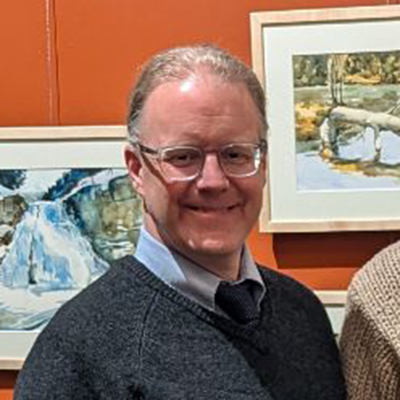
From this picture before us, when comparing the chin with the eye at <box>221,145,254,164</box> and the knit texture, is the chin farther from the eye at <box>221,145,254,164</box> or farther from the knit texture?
the knit texture

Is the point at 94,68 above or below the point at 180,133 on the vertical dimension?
above

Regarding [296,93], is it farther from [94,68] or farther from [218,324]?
[218,324]

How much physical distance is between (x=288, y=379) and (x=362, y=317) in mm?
145

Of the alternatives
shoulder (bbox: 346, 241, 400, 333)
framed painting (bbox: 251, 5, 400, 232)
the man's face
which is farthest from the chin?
framed painting (bbox: 251, 5, 400, 232)

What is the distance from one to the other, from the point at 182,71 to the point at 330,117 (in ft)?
1.70

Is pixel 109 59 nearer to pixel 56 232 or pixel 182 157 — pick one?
pixel 56 232

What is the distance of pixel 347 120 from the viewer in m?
1.22

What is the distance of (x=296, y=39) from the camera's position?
47.7 inches

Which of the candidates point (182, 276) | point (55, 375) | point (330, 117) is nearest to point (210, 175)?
point (182, 276)

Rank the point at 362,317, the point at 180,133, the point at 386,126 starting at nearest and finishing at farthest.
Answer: the point at 180,133, the point at 362,317, the point at 386,126

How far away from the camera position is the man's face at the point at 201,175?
73cm

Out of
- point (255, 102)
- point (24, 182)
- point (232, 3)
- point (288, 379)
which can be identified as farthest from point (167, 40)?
point (288, 379)

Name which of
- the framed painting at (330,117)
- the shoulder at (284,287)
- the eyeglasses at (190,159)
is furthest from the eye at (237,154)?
the framed painting at (330,117)

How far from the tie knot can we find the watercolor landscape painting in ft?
1.39
